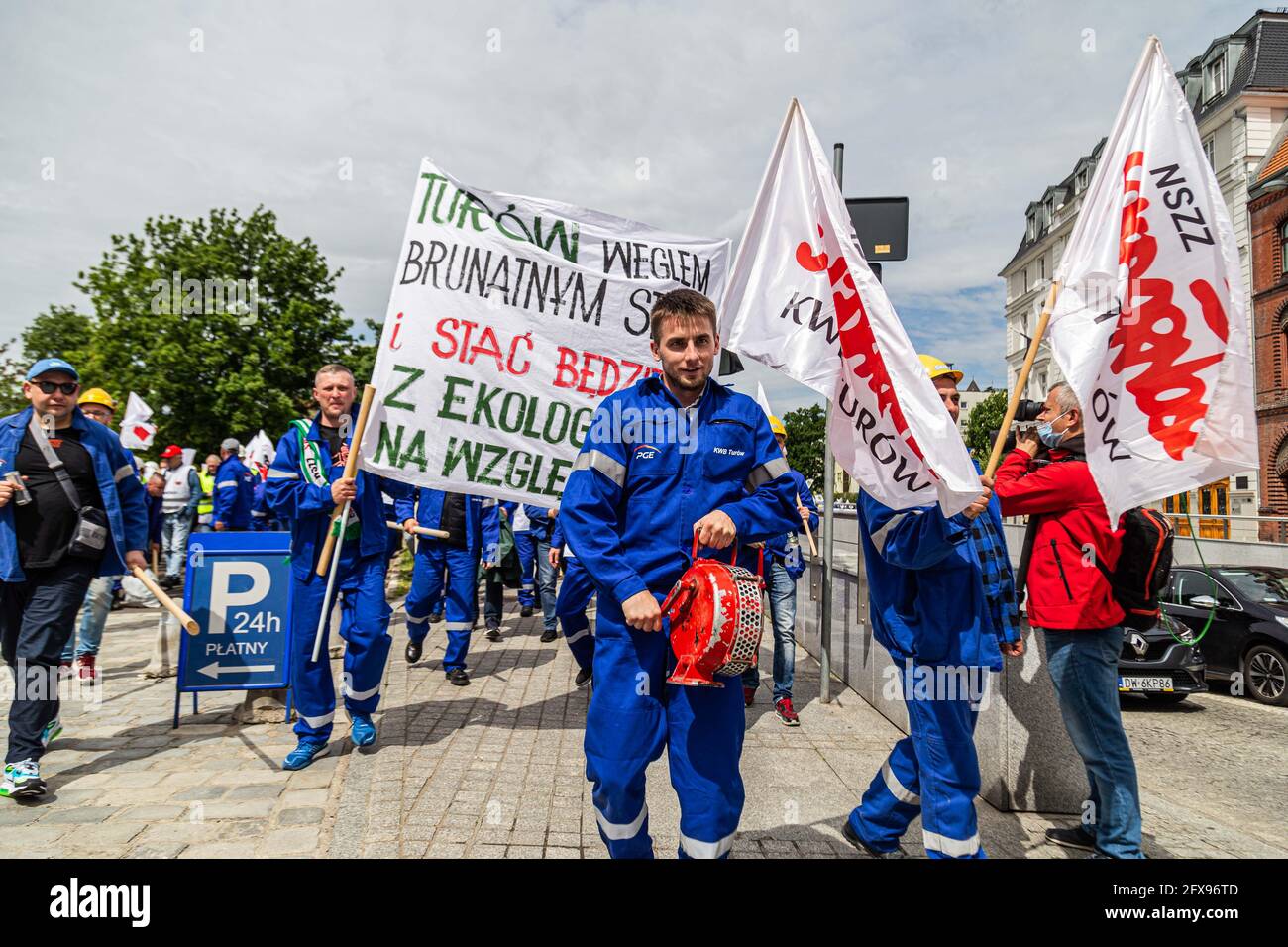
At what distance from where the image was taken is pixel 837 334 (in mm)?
3396

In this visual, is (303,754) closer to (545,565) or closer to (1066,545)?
(1066,545)

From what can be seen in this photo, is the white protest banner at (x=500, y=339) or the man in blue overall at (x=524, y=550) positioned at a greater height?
the white protest banner at (x=500, y=339)

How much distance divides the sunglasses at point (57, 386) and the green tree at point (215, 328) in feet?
101

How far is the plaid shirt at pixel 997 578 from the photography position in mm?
3553

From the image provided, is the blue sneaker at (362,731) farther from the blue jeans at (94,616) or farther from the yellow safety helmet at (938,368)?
the yellow safety helmet at (938,368)

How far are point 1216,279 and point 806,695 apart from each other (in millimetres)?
4630

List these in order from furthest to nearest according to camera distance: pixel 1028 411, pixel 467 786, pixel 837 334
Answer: pixel 467 786
pixel 1028 411
pixel 837 334

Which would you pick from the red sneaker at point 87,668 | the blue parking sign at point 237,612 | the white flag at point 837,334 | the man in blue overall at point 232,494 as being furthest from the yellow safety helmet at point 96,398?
the white flag at point 837,334

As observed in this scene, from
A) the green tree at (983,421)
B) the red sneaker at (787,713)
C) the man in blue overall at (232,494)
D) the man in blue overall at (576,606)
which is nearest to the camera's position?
the man in blue overall at (576,606)

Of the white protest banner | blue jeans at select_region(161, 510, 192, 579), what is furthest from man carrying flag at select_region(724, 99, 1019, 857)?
blue jeans at select_region(161, 510, 192, 579)

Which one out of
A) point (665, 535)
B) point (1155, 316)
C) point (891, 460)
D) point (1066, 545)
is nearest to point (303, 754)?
point (665, 535)

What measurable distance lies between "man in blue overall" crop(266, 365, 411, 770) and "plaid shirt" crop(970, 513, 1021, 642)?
3392mm

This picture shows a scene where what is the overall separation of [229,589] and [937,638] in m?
4.75
